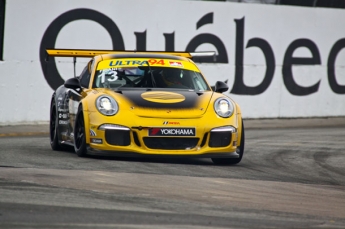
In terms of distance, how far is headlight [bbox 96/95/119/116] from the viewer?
36.5 ft

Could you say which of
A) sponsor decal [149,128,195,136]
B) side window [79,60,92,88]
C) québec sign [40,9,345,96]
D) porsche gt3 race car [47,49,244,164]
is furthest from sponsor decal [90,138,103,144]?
québec sign [40,9,345,96]

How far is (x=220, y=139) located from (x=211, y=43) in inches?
380

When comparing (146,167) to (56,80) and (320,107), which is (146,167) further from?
(320,107)

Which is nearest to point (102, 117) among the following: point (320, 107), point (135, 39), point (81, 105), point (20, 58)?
point (81, 105)

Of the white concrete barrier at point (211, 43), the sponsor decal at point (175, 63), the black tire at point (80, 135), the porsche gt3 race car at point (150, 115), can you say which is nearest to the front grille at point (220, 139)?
the porsche gt3 race car at point (150, 115)

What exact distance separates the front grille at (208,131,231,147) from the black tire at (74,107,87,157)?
1.49m

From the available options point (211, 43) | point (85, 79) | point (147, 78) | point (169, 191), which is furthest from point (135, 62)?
point (211, 43)

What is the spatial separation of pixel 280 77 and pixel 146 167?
36.6 feet

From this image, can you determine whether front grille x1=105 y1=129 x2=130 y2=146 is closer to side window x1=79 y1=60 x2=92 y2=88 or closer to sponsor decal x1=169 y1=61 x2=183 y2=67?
side window x1=79 y1=60 x2=92 y2=88

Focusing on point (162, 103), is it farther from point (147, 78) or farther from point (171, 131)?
point (147, 78)

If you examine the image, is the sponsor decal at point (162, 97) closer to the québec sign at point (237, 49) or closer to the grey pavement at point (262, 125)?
the grey pavement at point (262, 125)

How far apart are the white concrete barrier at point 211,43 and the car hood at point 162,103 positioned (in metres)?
7.22

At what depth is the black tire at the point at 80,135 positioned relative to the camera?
11414mm

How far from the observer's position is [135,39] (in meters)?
19.9
